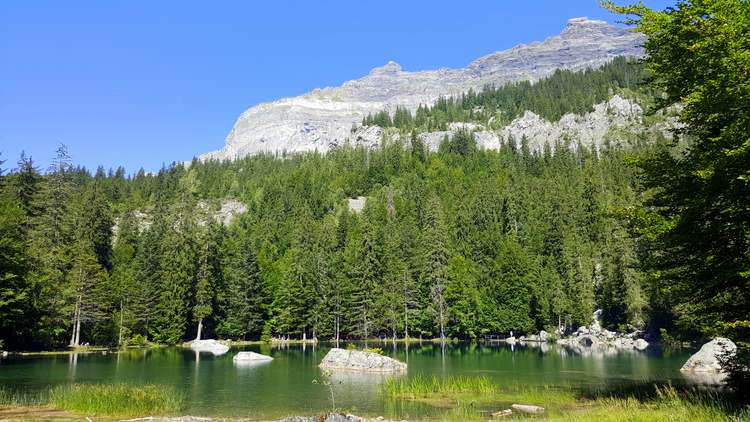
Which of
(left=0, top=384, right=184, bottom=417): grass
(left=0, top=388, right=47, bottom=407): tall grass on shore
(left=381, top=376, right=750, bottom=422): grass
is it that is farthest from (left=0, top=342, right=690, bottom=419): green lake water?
(left=0, top=388, right=47, bottom=407): tall grass on shore

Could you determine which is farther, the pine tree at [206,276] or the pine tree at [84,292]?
the pine tree at [206,276]

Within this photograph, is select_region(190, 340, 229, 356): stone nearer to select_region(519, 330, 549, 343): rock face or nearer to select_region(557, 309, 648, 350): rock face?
select_region(557, 309, 648, 350): rock face

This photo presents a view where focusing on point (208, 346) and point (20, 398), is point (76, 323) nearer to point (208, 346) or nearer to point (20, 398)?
point (208, 346)

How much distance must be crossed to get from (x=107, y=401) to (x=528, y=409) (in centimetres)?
2119

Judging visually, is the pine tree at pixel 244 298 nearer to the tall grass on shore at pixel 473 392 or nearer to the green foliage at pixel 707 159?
the tall grass on shore at pixel 473 392

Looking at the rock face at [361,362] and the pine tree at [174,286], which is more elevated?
the pine tree at [174,286]

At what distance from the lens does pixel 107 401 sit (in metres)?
26.8

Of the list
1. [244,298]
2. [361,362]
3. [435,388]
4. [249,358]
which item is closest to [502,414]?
[435,388]

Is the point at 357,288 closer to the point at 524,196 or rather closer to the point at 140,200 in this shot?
the point at 524,196

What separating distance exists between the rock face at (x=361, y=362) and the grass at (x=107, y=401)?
21.2 meters

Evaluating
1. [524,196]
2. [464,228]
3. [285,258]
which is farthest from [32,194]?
[524,196]

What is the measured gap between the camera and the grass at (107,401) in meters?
26.2

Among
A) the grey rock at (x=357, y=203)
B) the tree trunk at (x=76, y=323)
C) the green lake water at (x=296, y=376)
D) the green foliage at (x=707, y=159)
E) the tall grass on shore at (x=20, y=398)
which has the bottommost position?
the green lake water at (x=296, y=376)

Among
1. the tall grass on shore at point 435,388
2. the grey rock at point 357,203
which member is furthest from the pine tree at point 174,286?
the grey rock at point 357,203
